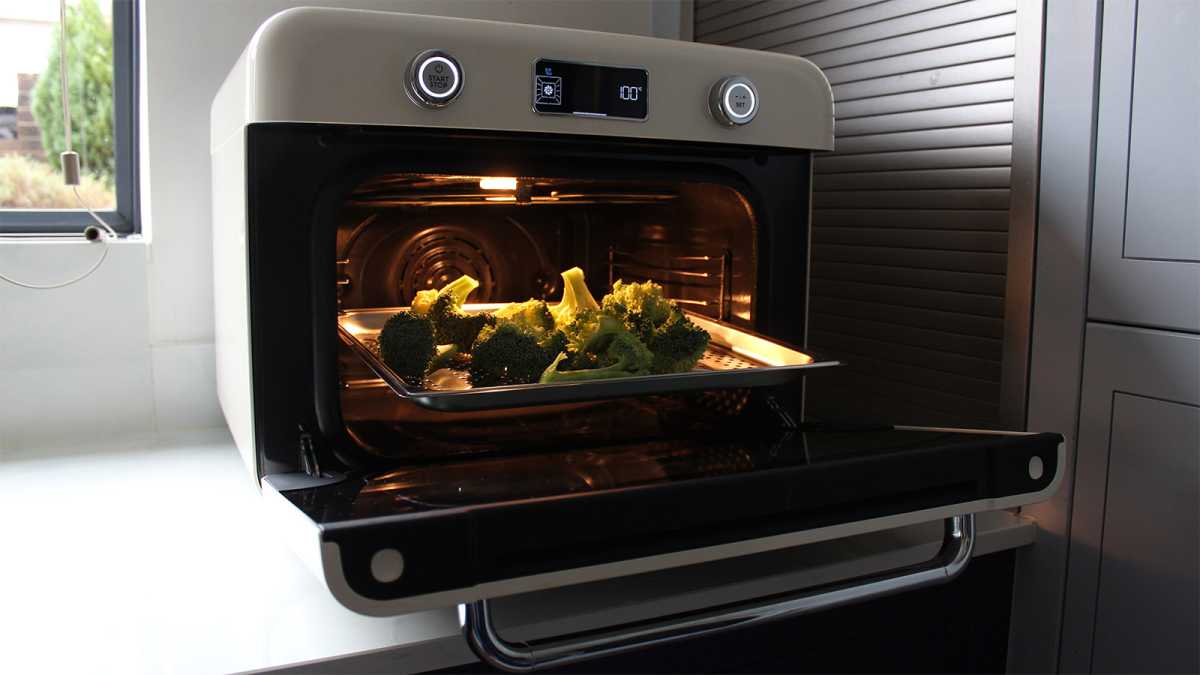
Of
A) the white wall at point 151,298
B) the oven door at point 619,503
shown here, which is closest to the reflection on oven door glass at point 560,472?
the oven door at point 619,503

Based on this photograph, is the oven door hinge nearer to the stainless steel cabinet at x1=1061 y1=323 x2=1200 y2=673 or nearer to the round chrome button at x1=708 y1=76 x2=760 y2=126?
the round chrome button at x1=708 y1=76 x2=760 y2=126

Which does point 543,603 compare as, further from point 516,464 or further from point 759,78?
point 759,78

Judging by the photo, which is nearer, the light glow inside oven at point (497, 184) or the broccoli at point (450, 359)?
the broccoli at point (450, 359)

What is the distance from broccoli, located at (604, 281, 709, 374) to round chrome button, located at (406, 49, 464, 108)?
0.94 ft

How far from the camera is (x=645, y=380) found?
2.56 feet

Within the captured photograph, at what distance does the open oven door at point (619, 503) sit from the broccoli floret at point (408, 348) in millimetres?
124

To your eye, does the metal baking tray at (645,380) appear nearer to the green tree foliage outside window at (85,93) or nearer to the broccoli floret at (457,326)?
the broccoli floret at (457,326)

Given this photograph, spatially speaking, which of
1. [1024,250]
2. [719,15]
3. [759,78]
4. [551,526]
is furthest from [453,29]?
[719,15]

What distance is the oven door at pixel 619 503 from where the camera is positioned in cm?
61

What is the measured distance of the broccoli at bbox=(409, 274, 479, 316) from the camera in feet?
3.42

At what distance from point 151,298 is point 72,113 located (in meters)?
0.38

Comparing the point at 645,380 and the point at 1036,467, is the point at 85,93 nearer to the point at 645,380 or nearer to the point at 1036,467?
the point at 645,380

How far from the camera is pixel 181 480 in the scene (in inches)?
47.8

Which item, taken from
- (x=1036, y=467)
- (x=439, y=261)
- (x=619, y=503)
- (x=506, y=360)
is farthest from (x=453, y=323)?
(x=1036, y=467)
